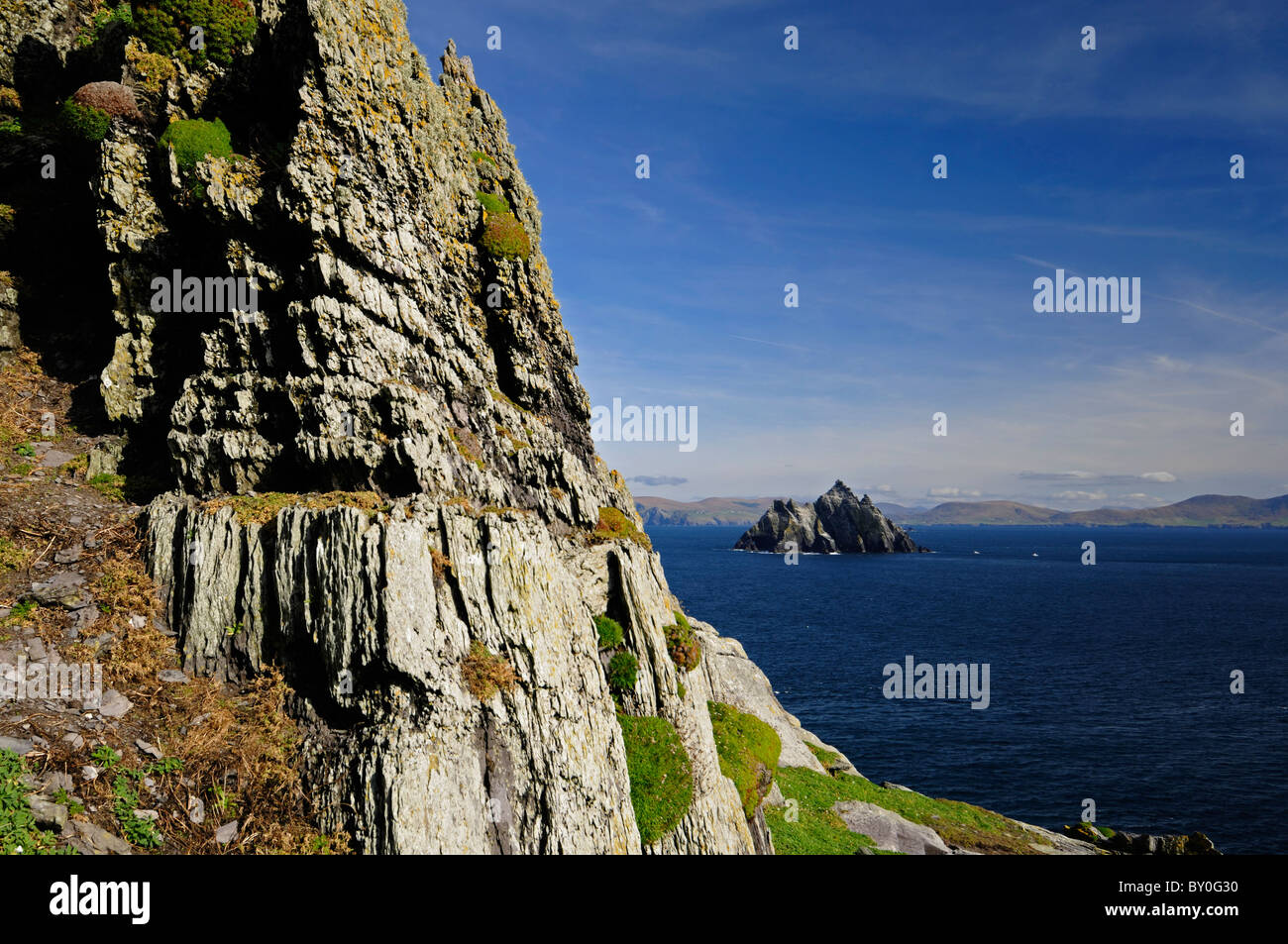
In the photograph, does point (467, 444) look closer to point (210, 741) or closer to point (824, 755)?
point (210, 741)

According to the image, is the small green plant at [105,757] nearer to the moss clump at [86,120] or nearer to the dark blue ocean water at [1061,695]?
the moss clump at [86,120]

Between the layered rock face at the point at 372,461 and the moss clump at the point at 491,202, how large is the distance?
538 millimetres

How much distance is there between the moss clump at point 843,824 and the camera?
32.1 m

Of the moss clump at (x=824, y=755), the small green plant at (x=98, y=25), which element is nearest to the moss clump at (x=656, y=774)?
the moss clump at (x=824, y=755)

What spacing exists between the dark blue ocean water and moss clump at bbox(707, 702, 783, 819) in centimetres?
2776

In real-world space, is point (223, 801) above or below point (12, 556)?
below

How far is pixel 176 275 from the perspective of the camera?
2347 centimetres

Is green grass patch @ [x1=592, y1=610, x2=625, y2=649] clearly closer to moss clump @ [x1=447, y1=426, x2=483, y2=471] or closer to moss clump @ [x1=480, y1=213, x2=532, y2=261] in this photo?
moss clump @ [x1=447, y1=426, x2=483, y2=471]

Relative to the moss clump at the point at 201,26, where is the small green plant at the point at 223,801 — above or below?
below

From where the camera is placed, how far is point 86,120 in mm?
25531

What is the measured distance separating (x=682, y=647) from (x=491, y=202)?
22.4 metres

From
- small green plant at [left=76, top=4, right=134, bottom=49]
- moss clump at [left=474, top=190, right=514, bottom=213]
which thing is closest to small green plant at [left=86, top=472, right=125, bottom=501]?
moss clump at [left=474, top=190, right=514, bottom=213]

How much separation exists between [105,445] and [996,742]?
6927cm

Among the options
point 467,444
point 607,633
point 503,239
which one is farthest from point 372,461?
point 503,239
